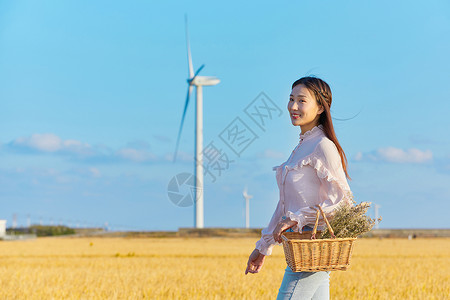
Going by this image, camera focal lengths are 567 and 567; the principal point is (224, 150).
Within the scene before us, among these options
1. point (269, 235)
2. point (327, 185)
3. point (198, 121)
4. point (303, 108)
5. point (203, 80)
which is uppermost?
point (203, 80)

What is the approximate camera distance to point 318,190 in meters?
3.75

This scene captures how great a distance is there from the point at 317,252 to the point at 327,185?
45cm

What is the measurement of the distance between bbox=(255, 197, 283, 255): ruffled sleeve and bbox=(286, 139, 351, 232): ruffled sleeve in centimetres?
31

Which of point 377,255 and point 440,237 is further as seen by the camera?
point 440,237

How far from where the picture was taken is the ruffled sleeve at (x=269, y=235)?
396cm

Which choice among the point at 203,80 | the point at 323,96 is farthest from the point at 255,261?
the point at 203,80

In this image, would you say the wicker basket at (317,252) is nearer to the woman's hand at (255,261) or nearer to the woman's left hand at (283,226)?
the woman's left hand at (283,226)

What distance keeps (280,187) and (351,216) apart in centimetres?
60

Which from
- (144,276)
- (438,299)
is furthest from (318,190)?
(144,276)

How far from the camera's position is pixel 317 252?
11.4 feet

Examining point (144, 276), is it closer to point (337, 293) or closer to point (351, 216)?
point (337, 293)

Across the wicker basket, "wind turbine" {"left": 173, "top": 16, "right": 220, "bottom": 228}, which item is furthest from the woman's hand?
"wind turbine" {"left": 173, "top": 16, "right": 220, "bottom": 228}

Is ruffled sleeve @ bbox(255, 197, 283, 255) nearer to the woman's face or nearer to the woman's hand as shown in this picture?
the woman's hand

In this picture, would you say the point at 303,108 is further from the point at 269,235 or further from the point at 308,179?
the point at 269,235
